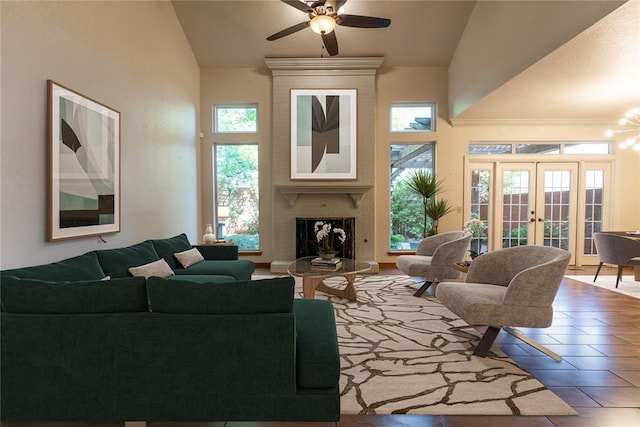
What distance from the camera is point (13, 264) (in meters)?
2.42

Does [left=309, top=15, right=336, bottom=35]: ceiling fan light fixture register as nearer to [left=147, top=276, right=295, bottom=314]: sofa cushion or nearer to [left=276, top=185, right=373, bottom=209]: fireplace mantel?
[left=276, top=185, right=373, bottom=209]: fireplace mantel

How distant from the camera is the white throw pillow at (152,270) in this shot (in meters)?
3.25

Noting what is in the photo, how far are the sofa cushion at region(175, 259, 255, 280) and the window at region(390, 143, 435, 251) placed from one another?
3459 millimetres

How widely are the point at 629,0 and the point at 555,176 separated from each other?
4664 millimetres

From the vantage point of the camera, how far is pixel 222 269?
3.98 m

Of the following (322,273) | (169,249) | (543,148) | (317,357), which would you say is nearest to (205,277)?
(169,249)

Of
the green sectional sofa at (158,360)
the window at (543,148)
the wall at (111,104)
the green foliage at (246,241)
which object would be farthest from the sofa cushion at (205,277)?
the window at (543,148)

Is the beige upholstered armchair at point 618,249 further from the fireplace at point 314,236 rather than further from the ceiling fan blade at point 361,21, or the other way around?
the ceiling fan blade at point 361,21

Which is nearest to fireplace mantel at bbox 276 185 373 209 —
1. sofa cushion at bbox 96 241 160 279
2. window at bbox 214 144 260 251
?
window at bbox 214 144 260 251

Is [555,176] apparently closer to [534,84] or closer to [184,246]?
[534,84]

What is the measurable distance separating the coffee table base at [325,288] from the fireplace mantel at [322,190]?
86.2 inches

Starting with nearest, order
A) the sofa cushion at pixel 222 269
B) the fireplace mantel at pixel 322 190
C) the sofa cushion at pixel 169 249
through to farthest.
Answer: the sofa cushion at pixel 222 269, the sofa cushion at pixel 169 249, the fireplace mantel at pixel 322 190

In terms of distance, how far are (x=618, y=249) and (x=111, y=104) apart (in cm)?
686

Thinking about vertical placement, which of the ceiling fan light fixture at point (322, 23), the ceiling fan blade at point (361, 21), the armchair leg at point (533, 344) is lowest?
the armchair leg at point (533, 344)
